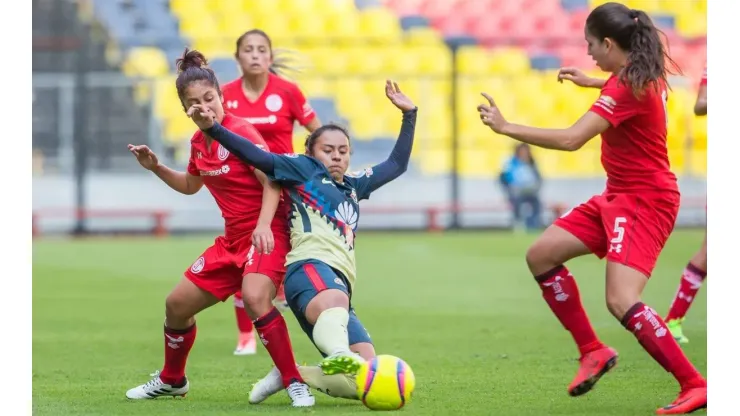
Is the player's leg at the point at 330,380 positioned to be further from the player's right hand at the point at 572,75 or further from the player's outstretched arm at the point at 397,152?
the player's right hand at the point at 572,75

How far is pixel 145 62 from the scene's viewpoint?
23.5 metres

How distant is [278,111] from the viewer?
8.45 metres

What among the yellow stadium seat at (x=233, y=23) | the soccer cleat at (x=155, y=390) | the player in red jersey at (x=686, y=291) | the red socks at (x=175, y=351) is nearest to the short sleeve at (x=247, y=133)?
the red socks at (x=175, y=351)

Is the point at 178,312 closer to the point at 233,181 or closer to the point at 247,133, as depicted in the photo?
the point at 233,181

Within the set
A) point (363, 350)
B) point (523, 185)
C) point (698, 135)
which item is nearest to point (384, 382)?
point (363, 350)

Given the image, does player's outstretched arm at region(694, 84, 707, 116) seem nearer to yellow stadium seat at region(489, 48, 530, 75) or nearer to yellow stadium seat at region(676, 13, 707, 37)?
yellow stadium seat at region(489, 48, 530, 75)

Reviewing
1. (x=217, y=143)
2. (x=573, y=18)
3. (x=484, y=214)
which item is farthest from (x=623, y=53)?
(x=573, y=18)

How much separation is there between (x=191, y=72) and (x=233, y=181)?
0.61 meters

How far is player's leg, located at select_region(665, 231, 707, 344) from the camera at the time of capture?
8609 mm

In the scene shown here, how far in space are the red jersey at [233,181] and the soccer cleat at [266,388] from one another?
2.56 ft

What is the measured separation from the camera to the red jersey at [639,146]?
5.91 m

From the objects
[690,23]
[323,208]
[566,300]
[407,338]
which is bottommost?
[407,338]

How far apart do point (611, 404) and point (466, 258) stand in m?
10.3

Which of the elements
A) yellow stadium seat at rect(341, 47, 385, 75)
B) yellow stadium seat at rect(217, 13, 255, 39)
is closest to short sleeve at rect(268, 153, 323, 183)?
yellow stadium seat at rect(341, 47, 385, 75)
